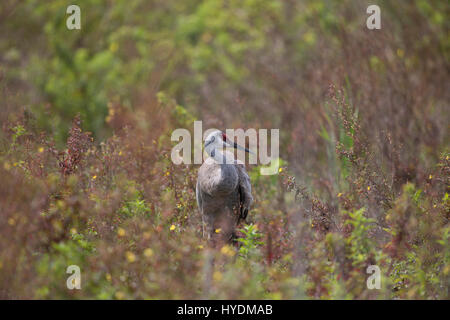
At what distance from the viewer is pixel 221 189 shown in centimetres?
551

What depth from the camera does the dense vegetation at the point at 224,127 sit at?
155 inches

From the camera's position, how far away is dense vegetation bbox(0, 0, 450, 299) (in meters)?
3.94

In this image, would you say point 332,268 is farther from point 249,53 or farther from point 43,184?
point 249,53

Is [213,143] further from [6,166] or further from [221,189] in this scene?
[6,166]

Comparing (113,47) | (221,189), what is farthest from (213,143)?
(113,47)

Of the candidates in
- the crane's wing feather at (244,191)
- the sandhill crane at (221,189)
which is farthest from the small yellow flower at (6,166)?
the crane's wing feather at (244,191)

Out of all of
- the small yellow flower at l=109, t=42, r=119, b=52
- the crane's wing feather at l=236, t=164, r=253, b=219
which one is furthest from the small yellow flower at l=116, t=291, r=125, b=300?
the small yellow flower at l=109, t=42, r=119, b=52

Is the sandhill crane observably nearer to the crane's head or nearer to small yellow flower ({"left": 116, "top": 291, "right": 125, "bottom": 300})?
the crane's head

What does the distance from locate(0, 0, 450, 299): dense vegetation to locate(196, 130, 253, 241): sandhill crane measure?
0.61 ft

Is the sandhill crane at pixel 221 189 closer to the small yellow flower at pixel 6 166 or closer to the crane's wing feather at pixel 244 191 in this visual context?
the crane's wing feather at pixel 244 191

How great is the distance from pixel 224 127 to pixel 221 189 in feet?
9.49

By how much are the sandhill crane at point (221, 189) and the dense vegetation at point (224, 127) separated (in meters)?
0.19

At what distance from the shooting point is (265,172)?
640 centimetres

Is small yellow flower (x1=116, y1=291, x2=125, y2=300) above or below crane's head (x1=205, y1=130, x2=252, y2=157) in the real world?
below
